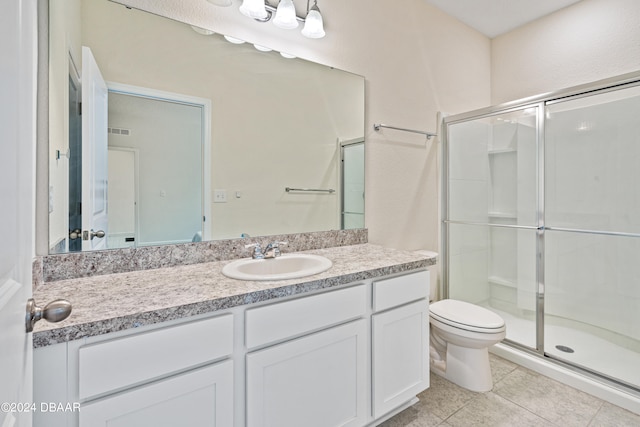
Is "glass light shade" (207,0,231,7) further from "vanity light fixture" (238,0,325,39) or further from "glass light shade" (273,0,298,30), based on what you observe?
"glass light shade" (273,0,298,30)

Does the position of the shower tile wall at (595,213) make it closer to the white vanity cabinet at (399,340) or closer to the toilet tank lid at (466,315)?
the toilet tank lid at (466,315)

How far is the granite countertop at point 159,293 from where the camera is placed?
807mm

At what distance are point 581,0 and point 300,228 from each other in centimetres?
273

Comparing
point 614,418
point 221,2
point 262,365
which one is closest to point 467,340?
point 614,418

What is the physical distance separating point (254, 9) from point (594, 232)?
2.39 metres

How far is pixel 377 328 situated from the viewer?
4.62 feet

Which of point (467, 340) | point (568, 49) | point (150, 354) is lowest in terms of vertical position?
point (467, 340)

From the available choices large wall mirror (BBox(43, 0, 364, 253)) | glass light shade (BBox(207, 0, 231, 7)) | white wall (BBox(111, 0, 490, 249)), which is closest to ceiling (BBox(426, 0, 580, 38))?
white wall (BBox(111, 0, 490, 249))

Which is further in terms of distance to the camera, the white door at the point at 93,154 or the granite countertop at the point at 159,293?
the white door at the point at 93,154

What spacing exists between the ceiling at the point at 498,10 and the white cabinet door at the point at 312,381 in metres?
2.55

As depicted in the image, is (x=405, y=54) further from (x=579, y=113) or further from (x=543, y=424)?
(x=543, y=424)

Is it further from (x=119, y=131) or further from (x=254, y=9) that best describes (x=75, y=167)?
(x=254, y=9)

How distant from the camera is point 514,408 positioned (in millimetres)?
1703

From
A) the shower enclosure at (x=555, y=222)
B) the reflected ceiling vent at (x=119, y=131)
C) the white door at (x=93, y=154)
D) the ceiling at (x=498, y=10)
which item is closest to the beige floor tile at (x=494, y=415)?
the shower enclosure at (x=555, y=222)
